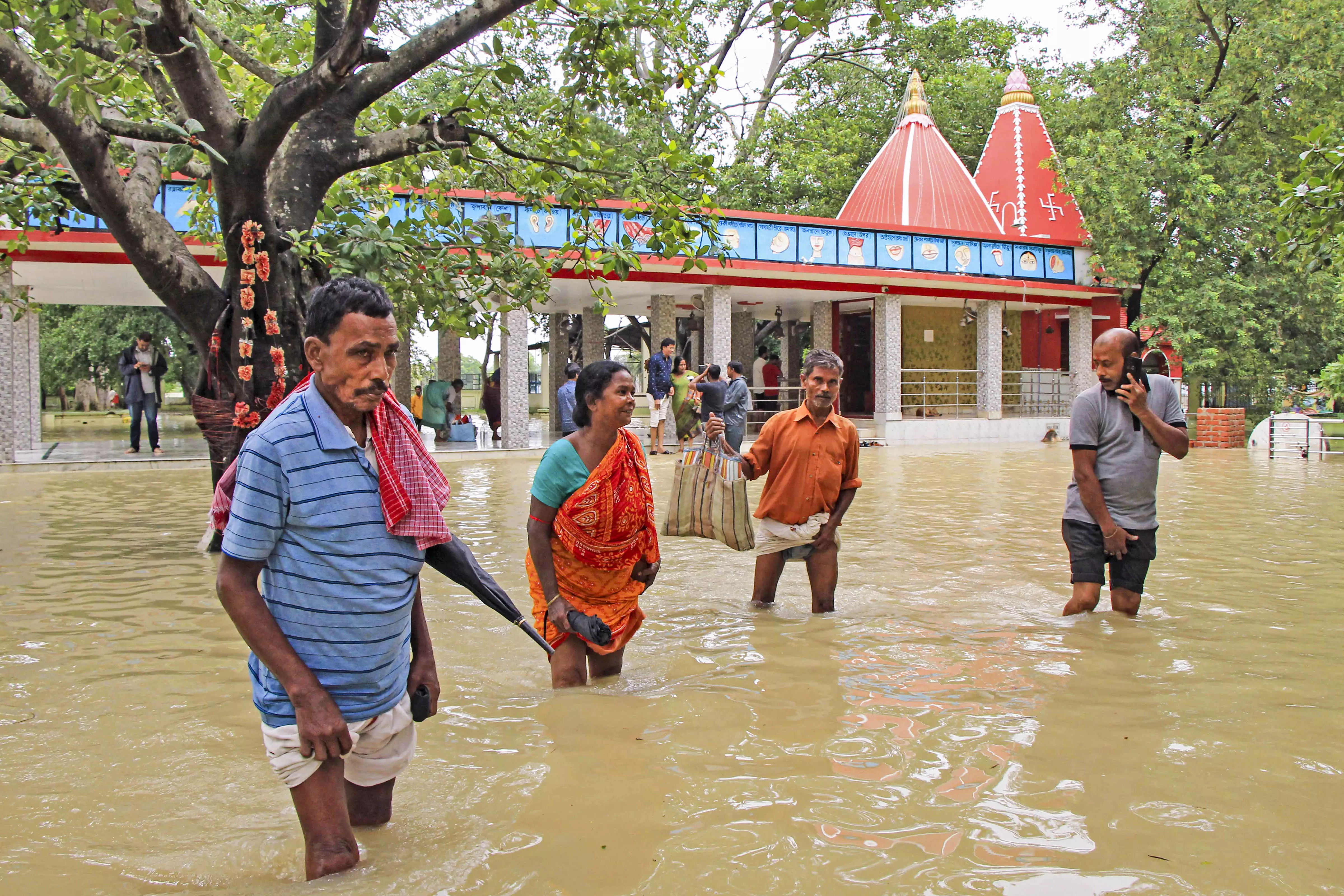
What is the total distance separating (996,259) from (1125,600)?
18983mm

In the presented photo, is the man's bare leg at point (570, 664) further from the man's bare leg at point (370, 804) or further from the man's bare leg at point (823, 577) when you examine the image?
the man's bare leg at point (823, 577)

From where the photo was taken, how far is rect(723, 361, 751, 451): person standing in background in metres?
10.7

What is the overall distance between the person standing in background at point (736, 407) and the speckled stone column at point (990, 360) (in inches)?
516

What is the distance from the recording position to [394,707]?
2627 mm

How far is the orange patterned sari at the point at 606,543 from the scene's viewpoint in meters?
3.99

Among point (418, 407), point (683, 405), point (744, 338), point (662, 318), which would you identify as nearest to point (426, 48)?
point (683, 405)

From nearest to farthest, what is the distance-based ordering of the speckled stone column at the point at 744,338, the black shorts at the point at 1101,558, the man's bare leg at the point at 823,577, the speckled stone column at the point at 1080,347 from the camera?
the black shorts at the point at 1101,558
the man's bare leg at the point at 823,577
the speckled stone column at the point at 1080,347
the speckled stone column at the point at 744,338

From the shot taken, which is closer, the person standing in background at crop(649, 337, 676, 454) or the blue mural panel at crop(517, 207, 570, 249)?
the person standing in background at crop(649, 337, 676, 454)

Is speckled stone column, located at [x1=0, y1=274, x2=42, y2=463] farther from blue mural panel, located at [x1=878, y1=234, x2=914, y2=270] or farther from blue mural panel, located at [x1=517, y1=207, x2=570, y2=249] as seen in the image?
blue mural panel, located at [x1=878, y1=234, x2=914, y2=270]

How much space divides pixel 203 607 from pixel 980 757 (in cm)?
455

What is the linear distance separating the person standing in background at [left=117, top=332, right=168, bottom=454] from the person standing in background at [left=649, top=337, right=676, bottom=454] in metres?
7.80

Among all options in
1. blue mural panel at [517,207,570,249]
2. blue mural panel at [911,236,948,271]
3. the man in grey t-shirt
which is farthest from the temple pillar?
the man in grey t-shirt

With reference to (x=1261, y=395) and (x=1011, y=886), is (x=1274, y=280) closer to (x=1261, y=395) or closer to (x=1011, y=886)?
(x=1261, y=395)

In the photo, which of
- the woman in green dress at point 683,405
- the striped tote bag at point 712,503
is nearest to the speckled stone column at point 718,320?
the woman in green dress at point 683,405
